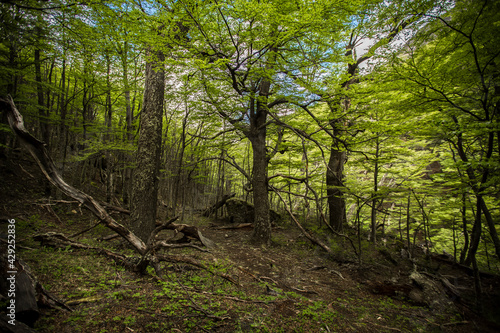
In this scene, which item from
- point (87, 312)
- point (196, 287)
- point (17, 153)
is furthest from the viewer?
point (17, 153)

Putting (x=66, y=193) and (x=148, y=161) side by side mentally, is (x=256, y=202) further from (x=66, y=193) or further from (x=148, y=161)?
(x=66, y=193)

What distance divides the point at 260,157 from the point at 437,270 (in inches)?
278

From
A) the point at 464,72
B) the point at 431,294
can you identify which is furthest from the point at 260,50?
the point at 431,294

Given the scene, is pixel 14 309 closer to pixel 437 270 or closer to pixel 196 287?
pixel 196 287

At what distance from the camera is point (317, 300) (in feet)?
13.8

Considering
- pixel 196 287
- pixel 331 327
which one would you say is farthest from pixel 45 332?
pixel 331 327

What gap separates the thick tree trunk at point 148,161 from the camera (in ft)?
18.0

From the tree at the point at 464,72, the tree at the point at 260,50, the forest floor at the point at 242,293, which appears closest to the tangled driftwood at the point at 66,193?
the forest floor at the point at 242,293

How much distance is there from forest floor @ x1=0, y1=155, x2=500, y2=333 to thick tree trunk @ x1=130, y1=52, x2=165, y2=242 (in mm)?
742

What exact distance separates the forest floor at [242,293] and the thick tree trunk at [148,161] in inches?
29.2

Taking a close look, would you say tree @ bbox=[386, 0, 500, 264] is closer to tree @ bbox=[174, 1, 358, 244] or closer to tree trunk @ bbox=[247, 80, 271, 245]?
tree @ bbox=[174, 1, 358, 244]

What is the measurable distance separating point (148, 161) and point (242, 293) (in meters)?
4.04

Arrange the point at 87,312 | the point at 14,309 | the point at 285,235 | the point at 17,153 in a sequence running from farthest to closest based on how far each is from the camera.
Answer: the point at 17,153 < the point at 285,235 < the point at 87,312 < the point at 14,309

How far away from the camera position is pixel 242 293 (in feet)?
12.2
